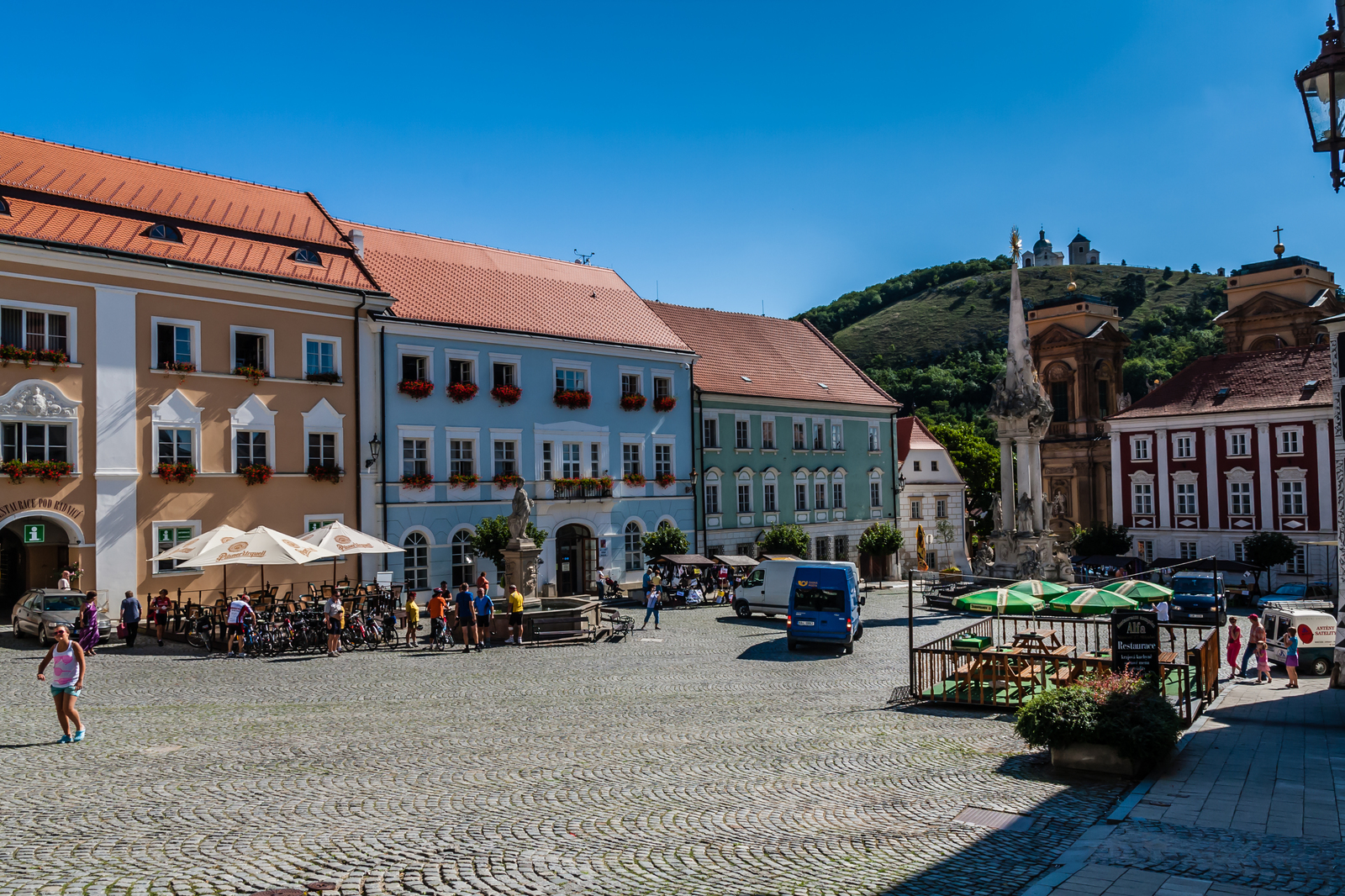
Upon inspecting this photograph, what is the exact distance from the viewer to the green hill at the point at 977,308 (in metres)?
136

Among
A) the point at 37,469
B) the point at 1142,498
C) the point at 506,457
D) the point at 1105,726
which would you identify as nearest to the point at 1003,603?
the point at 1105,726

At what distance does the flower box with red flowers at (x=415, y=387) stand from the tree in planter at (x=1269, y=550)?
39.1 m

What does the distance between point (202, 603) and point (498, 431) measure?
11.3 m

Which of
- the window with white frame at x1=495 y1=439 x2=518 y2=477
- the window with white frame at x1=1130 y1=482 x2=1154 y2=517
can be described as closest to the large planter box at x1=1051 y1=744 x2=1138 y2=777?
the window with white frame at x1=495 y1=439 x2=518 y2=477

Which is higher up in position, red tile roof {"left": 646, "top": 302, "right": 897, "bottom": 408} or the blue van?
red tile roof {"left": 646, "top": 302, "right": 897, "bottom": 408}

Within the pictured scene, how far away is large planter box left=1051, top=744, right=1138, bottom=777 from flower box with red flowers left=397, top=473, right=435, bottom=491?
24.5 metres

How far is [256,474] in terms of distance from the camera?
28938mm

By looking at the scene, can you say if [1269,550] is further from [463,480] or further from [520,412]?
[463,480]

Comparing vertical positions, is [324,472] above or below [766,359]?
below

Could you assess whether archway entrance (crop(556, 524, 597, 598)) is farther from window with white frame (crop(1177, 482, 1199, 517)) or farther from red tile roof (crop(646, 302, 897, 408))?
window with white frame (crop(1177, 482, 1199, 517))

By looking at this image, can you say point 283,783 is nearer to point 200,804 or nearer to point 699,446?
point 200,804

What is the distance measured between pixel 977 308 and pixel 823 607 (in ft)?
445

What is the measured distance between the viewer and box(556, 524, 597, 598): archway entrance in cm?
3781

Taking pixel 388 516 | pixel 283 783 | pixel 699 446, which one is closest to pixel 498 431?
pixel 388 516
